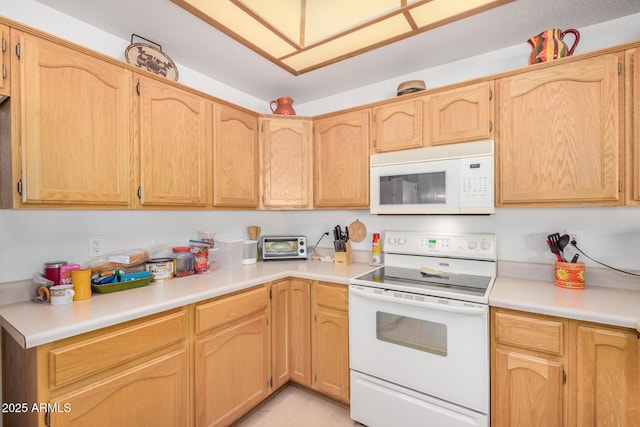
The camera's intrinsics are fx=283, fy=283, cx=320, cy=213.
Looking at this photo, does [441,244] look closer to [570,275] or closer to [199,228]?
[570,275]

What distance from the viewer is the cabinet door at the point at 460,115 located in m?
1.73

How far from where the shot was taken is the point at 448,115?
1848 millimetres

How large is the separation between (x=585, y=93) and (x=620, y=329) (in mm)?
1158

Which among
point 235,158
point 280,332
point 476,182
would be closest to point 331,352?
point 280,332

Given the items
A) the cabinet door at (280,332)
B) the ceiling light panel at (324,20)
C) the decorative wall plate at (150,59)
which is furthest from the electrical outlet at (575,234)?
the decorative wall plate at (150,59)

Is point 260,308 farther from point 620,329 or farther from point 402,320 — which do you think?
point 620,329

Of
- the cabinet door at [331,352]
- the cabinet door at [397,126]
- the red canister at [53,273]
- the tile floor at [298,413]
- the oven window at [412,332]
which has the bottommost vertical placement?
the tile floor at [298,413]

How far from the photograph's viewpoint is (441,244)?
203 cm

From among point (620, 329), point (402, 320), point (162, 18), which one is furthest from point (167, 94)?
point (620, 329)

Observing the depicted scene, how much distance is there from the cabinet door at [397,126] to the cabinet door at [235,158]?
1.00 metres

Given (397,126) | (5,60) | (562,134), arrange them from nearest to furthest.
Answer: (5,60)
(562,134)
(397,126)

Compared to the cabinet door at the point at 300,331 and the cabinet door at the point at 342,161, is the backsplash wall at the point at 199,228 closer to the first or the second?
the cabinet door at the point at 342,161

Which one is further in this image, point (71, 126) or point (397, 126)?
point (397, 126)

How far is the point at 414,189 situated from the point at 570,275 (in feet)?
3.21
